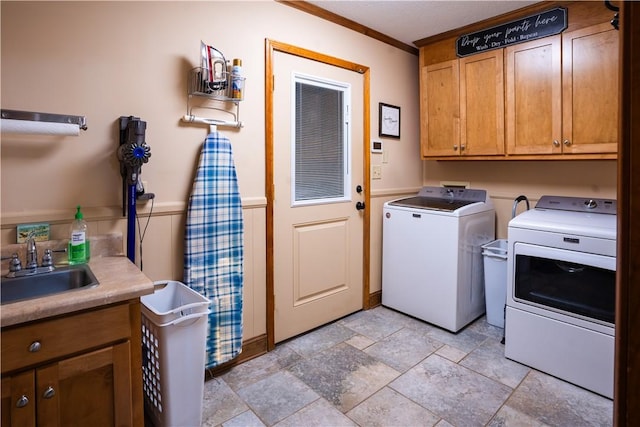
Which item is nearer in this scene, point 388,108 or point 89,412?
point 89,412

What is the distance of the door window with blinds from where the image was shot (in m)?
2.58

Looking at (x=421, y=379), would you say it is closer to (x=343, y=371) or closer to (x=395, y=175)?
(x=343, y=371)

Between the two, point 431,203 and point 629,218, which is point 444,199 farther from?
point 629,218

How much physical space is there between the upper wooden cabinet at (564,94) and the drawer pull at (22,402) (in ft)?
9.87

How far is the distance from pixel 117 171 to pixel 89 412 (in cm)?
104

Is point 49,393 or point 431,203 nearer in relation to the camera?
point 49,393

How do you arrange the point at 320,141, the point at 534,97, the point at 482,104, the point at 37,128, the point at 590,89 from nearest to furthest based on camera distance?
the point at 37,128 < the point at 590,89 < the point at 534,97 < the point at 320,141 < the point at 482,104

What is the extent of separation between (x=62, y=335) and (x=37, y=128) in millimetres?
822

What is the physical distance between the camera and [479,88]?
2.87 metres

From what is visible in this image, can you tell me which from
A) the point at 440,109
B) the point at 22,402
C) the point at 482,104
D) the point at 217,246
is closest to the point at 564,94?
the point at 482,104

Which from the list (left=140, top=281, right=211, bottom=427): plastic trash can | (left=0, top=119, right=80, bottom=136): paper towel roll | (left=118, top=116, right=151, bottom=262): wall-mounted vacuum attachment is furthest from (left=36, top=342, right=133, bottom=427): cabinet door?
(left=0, top=119, right=80, bottom=136): paper towel roll

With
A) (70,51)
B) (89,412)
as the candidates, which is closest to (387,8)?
(70,51)

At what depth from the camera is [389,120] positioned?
10.5ft

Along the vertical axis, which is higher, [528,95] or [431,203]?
[528,95]
